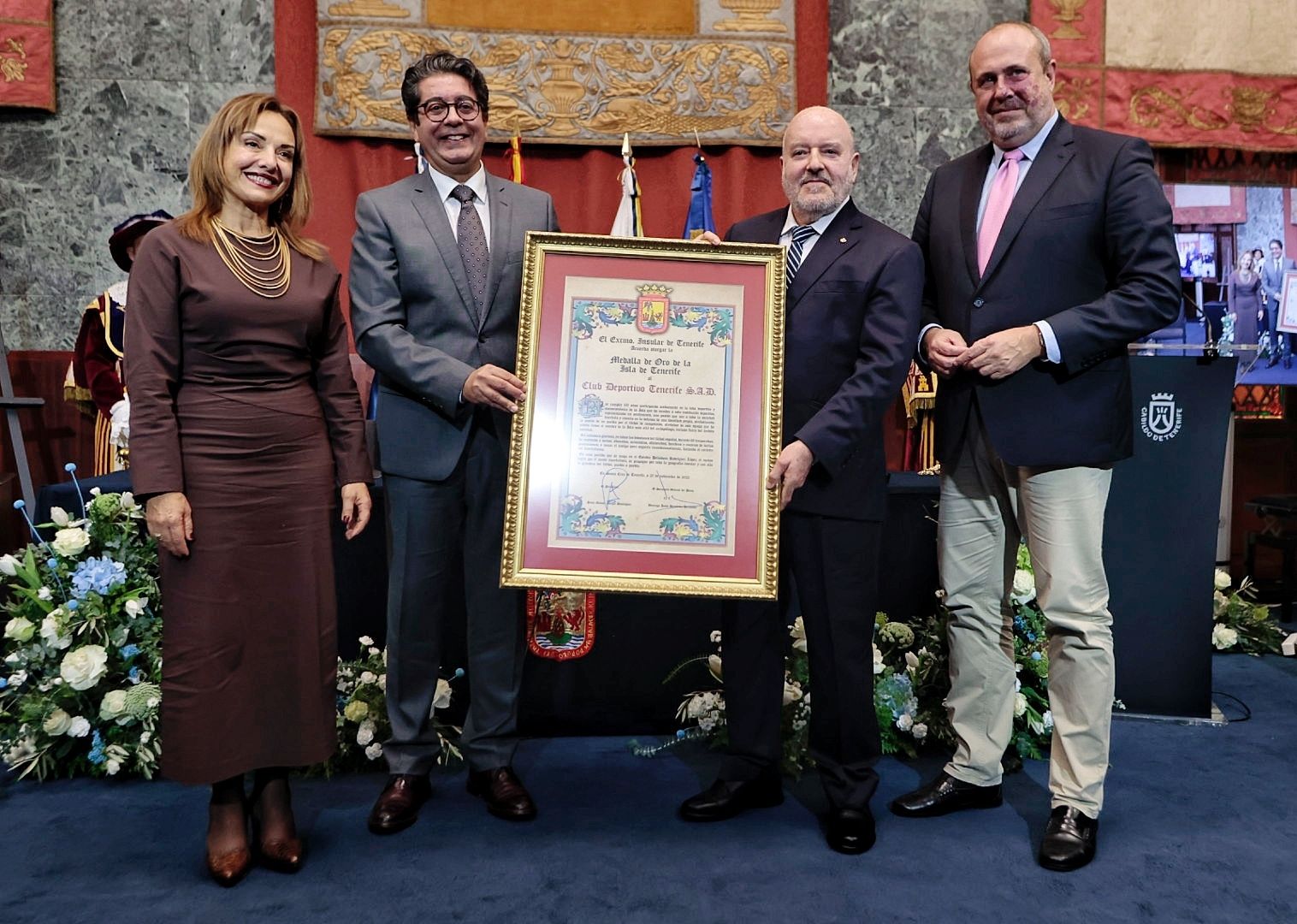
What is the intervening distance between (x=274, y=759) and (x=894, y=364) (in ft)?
5.08

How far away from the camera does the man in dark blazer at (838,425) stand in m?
2.21

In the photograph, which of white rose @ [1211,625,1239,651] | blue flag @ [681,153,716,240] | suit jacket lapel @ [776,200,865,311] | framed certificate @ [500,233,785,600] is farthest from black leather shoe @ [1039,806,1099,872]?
blue flag @ [681,153,716,240]

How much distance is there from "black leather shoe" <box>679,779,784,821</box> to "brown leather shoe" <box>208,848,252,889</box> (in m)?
0.97

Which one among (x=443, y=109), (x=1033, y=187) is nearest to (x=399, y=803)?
(x=443, y=109)

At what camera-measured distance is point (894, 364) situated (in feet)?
7.22

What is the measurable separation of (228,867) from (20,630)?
3.75 ft

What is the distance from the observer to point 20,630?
2.76 meters

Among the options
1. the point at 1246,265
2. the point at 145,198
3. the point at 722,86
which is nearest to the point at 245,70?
the point at 145,198

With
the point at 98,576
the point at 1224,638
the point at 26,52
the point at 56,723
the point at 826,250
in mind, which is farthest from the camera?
the point at 26,52

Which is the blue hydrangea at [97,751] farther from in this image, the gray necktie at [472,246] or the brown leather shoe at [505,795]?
the gray necktie at [472,246]

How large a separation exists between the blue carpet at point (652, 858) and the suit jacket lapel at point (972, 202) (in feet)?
4.22

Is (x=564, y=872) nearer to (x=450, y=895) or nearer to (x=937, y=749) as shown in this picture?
(x=450, y=895)

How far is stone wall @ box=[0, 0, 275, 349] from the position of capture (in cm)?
499

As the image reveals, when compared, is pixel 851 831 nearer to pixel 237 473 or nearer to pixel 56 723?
pixel 237 473
